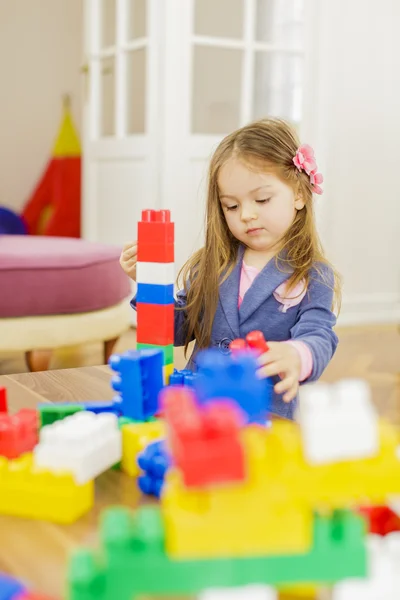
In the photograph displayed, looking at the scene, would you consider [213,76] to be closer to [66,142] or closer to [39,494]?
[66,142]

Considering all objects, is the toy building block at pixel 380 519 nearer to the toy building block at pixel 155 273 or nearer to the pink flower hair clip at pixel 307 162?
the toy building block at pixel 155 273

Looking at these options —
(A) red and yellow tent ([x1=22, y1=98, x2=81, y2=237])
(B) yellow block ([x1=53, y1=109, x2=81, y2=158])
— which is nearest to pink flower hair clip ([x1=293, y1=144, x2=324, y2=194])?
(A) red and yellow tent ([x1=22, y1=98, x2=81, y2=237])

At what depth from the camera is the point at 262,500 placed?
0.39m

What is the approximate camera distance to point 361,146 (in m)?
3.00

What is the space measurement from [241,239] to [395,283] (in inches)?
87.8

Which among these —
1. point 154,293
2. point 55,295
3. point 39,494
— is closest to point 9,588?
point 39,494

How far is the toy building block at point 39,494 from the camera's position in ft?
1.83

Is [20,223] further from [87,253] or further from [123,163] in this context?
[87,253]

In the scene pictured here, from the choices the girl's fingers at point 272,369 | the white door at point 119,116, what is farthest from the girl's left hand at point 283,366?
the white door at point 119,116

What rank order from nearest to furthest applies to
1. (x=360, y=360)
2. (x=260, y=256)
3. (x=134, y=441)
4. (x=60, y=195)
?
(x=134, y=441) < (x=260, y=256) < (x=360, y=360) < (x=60, y=195)

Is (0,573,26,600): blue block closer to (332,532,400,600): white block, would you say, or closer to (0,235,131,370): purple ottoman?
(332,532,400,600): white block

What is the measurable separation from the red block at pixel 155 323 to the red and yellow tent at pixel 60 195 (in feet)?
7.98

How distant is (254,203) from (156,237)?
217mm

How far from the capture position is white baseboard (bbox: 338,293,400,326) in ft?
9.95
